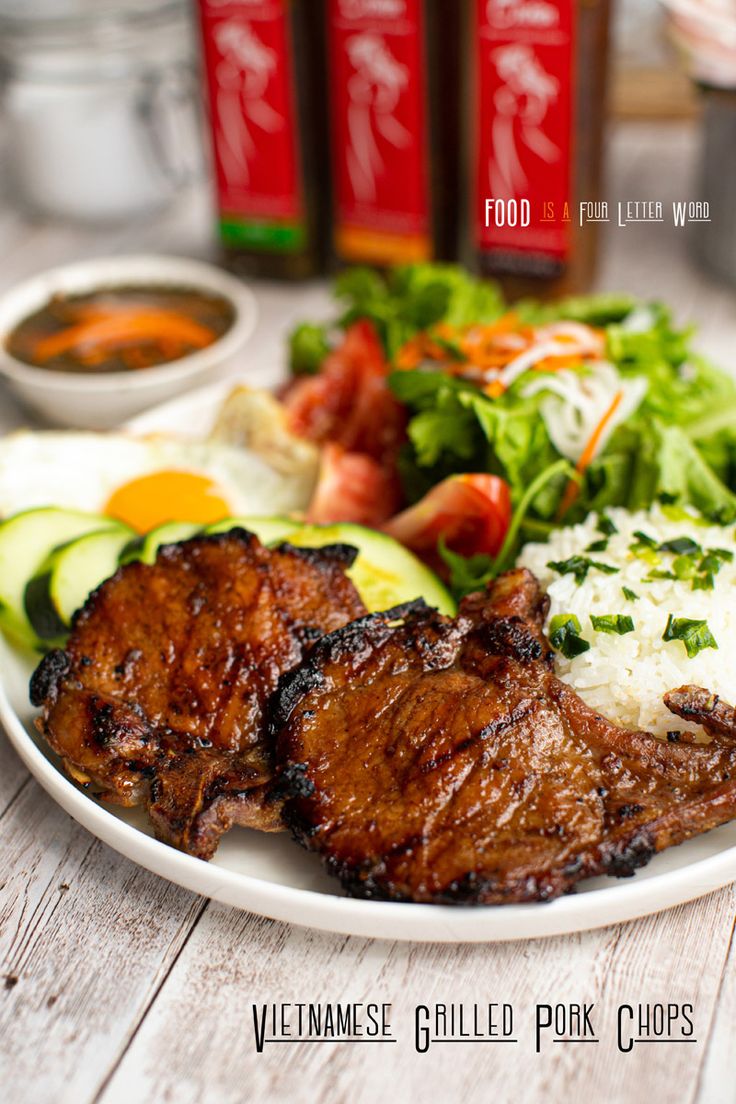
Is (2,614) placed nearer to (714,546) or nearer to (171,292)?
(714,546)

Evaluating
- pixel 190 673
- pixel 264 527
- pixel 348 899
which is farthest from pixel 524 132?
pixel 348 899

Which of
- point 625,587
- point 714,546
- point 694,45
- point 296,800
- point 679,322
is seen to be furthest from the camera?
point 679,322

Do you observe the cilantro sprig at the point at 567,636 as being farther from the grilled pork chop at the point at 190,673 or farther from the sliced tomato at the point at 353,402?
the sliced tomato at the point at 353,402

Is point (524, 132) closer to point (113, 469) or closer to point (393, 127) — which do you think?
point (393, 127)

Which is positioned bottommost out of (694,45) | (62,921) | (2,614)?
(62,921)

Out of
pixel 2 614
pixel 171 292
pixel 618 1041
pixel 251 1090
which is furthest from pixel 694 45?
pixel 251 1090

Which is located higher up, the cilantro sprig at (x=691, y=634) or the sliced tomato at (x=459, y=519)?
the cilantro sprig at (x=691, y=634)

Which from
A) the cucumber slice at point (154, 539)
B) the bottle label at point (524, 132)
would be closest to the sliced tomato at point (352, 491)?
the cucumber slice at point (154, 539)
